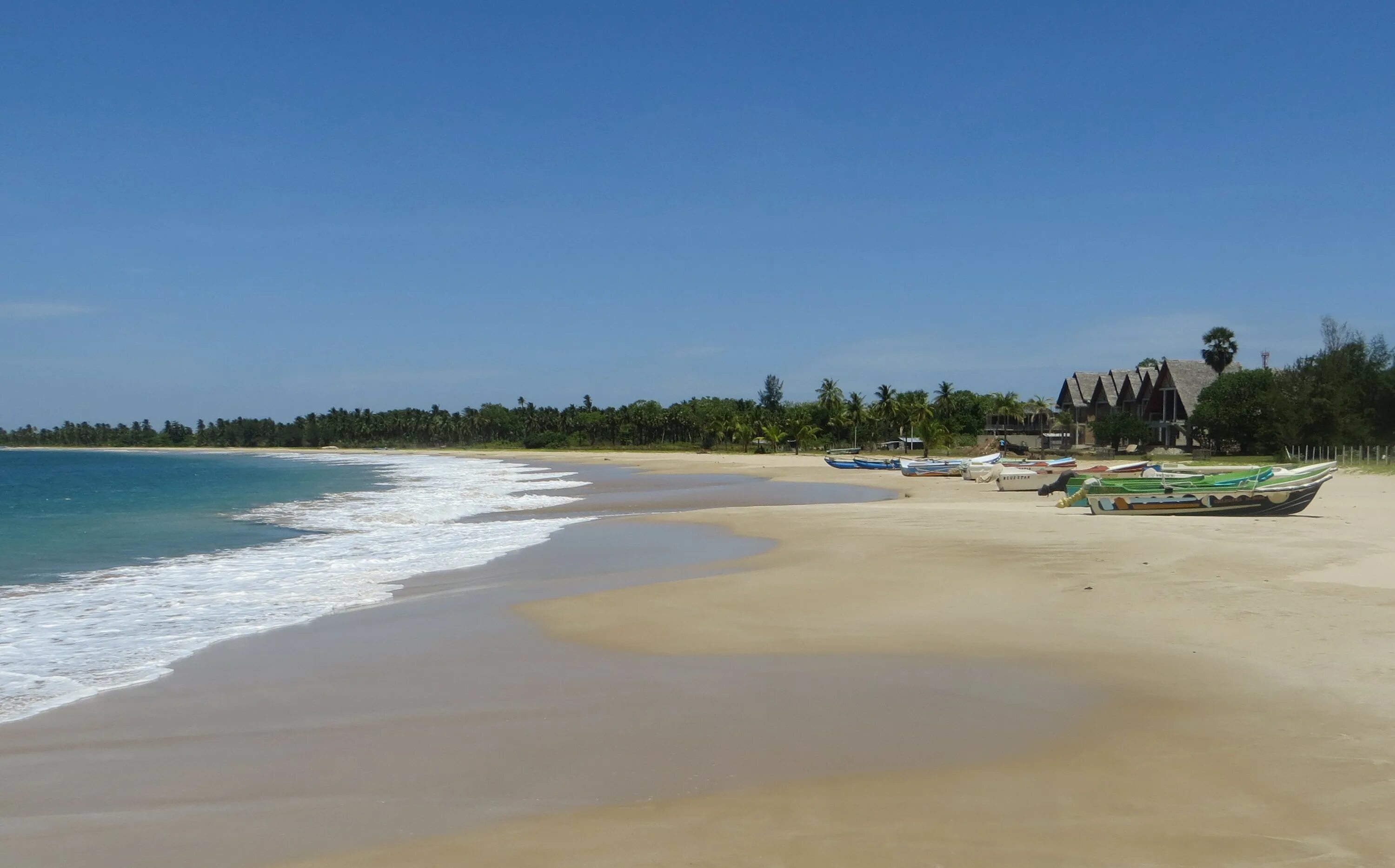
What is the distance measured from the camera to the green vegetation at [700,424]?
322 feet

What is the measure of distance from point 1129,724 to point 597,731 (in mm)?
4301

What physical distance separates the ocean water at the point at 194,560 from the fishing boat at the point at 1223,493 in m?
15.4

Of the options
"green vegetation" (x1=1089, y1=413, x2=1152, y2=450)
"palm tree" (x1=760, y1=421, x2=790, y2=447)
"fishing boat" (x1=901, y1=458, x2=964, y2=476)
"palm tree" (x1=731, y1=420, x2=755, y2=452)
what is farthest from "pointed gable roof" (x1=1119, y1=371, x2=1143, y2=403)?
"palm tree" (x1=731, y1=420, x2=755, y2=452)

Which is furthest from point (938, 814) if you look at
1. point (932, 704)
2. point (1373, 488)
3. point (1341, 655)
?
point (1373, 488)

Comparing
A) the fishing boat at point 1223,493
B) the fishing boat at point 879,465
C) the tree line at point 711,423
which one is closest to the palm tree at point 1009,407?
the tree line at point 711,423

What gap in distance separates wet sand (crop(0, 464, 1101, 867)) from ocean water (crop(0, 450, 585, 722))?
1181 millimetres

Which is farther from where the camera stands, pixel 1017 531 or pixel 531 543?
pixel 531 543

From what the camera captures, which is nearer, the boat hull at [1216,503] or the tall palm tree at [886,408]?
the boat hull at [1216,503]

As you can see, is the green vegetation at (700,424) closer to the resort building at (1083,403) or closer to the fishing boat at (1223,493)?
the resort building at (1083,403)

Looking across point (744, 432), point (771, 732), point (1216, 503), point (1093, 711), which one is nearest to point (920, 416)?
point (744, 432)

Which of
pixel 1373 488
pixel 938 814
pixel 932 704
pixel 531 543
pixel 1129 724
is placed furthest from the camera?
pixel 1373 488

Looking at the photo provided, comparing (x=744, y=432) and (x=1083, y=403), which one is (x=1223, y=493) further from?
(x=744, y=432)

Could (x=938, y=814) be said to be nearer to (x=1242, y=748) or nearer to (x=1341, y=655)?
(x=1242, y=748)

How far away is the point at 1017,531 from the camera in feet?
68.4
